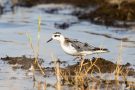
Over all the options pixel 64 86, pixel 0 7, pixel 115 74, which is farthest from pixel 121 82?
pixel 0 7

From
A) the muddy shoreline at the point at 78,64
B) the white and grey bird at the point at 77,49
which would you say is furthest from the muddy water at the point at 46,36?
the white and grey bird at the point at 77,49

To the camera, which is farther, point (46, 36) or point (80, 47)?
point (46, 36)

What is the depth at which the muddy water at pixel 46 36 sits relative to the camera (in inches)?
583

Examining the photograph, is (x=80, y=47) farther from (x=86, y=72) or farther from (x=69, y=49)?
(x=86, y=72)

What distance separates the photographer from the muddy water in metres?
14.8

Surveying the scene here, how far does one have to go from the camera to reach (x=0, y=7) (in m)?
28.8

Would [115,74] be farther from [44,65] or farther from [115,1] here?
[115,1]

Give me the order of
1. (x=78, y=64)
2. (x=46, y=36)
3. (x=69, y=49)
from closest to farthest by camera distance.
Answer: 1. (x=78, y=64)
2. (x=69, y=49)
3. (x=46, y=36)

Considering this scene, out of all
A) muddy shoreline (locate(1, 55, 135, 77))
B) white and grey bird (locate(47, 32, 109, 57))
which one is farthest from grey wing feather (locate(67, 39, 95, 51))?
muddy shoreline (locate(1, 55, 135, 77))

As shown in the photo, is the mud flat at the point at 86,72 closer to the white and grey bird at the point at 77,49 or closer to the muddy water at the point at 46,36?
the white and grey bird at the point at 77,49

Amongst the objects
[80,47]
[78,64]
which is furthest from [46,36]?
[78,64]

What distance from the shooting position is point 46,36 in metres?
20.8

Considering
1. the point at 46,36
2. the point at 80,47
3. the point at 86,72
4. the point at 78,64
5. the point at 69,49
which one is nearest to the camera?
the point at 86,72

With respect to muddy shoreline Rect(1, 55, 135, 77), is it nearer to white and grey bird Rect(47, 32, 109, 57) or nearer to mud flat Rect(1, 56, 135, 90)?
mud flat Rect(1, 56, 135, 90)
